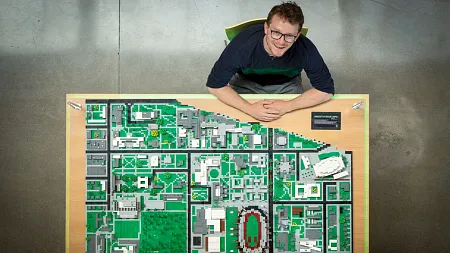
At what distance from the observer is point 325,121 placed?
244 cm

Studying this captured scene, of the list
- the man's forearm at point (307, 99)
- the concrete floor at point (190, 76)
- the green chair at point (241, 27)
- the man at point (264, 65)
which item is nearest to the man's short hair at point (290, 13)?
the man at point (264, 65)

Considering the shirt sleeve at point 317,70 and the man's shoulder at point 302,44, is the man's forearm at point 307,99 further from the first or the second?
the man's shoulder at point 302,44

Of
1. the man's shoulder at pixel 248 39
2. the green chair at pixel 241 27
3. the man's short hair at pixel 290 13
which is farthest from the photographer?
the green chair at pixel 241 27

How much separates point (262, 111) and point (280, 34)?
47cm

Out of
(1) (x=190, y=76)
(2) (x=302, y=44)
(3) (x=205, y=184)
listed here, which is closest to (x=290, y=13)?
(2) (x=302, y=44)

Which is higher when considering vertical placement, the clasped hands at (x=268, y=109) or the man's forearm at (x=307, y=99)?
the man's forearm at (x=307, y=99)

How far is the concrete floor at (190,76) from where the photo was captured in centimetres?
333

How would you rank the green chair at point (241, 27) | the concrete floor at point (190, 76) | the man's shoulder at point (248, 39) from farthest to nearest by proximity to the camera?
the concrete floor at point (190, 76), the green chair at point (241, 27), the man's shoulder at point (248, 39)

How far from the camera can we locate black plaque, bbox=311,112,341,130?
7.99ft

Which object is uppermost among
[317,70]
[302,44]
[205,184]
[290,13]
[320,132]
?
[290,13]

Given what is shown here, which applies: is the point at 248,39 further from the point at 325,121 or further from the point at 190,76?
the point at 190,76

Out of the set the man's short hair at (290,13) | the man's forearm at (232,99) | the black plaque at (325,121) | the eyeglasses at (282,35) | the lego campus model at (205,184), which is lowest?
the lego campus model at (205,184)

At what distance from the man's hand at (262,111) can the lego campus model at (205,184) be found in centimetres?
7

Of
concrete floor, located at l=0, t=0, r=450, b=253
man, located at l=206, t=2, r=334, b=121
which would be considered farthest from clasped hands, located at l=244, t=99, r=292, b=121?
concrete floor, located at l=0, t=0, r=450, b=253
